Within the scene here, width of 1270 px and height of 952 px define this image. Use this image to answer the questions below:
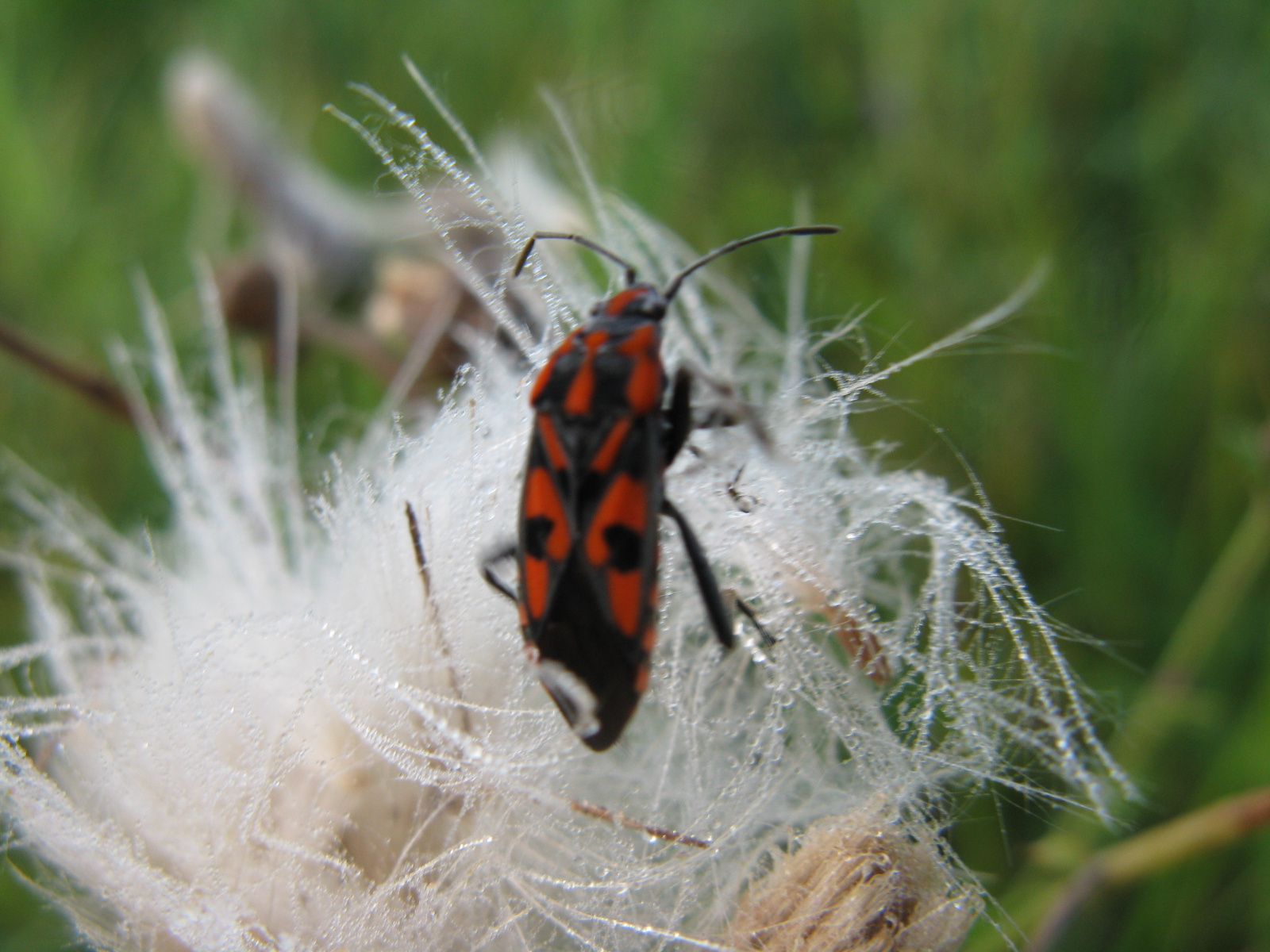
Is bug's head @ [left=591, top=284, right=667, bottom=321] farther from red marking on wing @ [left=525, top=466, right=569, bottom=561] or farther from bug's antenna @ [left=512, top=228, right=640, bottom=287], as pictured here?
red marking on wing @ [left=525, top=466, right=569, bottom=561]

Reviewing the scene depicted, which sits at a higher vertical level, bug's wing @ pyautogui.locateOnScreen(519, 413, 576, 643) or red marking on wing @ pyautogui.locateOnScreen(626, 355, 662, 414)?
red marking on wing @ pyautogui.locateOnScreen(626, 355, 662, 414)

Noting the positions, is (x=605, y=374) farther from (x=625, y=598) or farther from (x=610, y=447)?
(x=625, y=598)

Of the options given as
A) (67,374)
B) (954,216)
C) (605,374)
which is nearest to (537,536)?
(605,374)

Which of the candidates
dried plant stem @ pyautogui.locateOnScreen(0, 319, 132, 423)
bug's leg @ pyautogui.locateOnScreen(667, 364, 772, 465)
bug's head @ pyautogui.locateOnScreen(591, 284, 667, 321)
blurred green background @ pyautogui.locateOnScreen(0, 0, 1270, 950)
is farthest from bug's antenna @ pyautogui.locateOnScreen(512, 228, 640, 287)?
dried plant stem @ pyautogui.locateOnScreen(0, 319, 132, 423)

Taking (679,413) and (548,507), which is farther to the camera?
(679,413)

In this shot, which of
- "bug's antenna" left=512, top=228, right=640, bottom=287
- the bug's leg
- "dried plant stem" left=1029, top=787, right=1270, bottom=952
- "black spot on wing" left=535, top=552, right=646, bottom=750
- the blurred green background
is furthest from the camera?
the blurred green background
